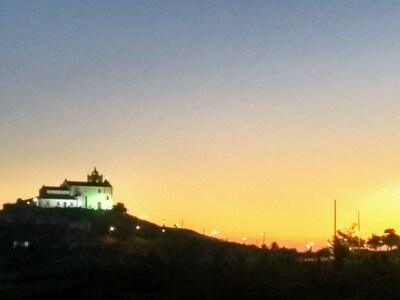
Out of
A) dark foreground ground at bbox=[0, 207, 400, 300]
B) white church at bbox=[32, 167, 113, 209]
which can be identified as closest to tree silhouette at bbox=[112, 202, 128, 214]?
white church at bbox=[32, 167, 113, 209]

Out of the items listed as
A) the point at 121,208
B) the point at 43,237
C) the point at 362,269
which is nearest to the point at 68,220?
the point at 43,237

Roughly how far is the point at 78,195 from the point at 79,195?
0.48ft

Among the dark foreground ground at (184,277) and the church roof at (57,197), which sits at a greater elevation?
the church roof at (57,197)

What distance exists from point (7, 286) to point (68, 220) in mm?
56148

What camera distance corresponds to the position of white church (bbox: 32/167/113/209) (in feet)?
439

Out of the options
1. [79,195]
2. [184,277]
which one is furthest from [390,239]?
[184,277]

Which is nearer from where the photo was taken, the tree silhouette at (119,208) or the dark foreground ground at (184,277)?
the dark foreground ground at (184,277)

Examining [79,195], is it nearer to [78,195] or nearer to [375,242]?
[78,195]

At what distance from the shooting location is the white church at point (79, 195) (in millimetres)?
133875

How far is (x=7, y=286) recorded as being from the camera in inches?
2298

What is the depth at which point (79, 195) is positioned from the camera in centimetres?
13688

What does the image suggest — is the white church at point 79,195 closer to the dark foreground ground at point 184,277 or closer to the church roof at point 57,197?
the church roof at point 57,197

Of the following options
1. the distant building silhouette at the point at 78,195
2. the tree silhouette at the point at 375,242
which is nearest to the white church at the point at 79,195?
the distant building silhouette at the point at 78,195

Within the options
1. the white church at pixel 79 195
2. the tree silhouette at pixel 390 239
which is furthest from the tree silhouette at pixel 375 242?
the white church at pixel 79 195
